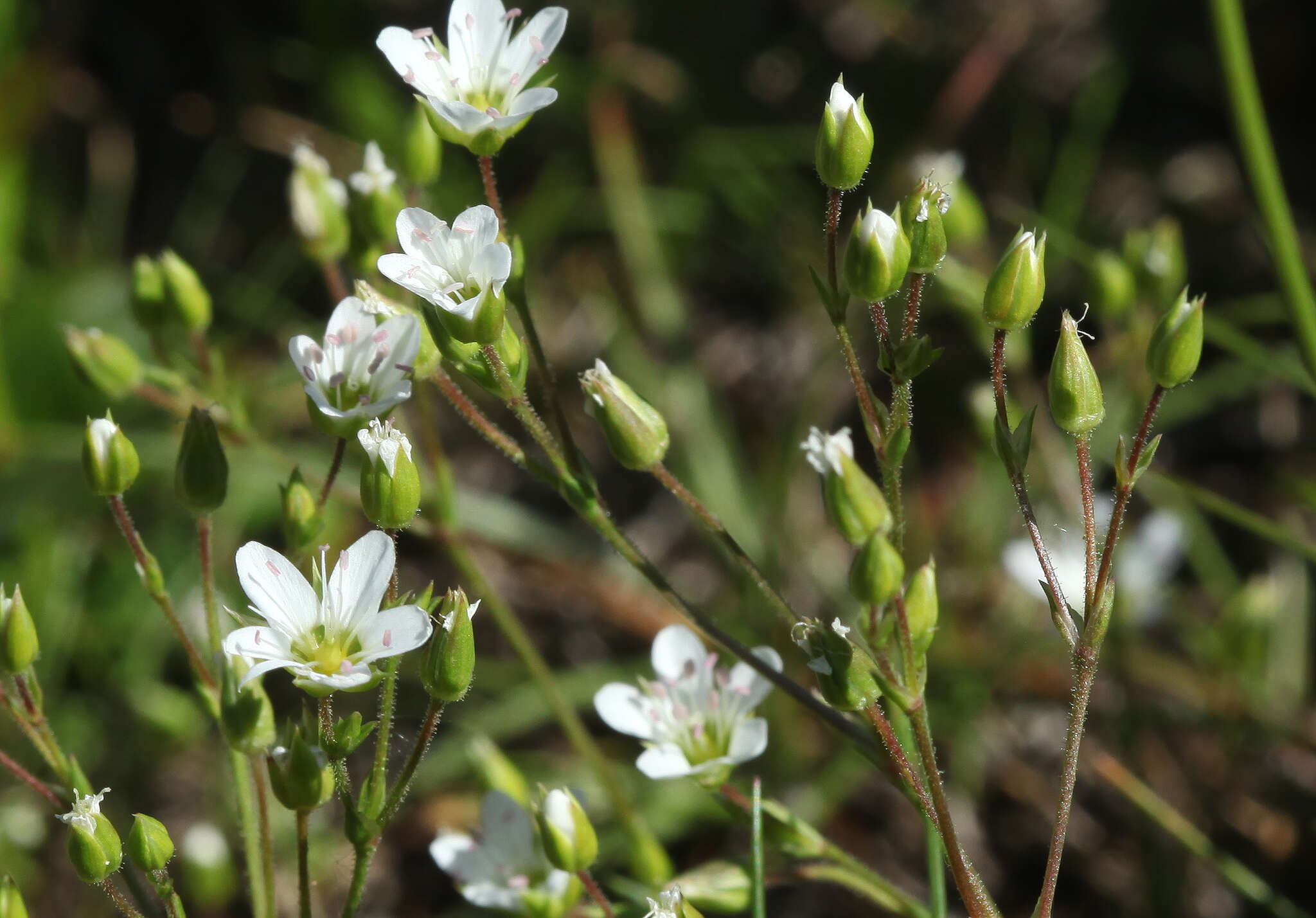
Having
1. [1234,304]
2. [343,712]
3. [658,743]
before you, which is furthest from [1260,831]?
[343,712]

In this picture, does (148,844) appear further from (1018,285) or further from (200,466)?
(1018,285)

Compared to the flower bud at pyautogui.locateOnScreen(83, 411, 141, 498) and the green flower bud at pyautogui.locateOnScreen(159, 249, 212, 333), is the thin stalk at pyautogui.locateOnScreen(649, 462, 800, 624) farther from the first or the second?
the green flower bud at pyautogui.locateOnScreen(159, 249, 212, 333)

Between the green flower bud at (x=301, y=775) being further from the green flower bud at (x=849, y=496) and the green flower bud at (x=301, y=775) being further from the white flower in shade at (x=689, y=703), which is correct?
the green flower bud at (x=849, y=496)

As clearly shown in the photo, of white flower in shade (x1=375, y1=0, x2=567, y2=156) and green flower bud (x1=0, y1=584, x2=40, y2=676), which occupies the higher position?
white flower in shade (x1=375, y1=0, x2=567, y2=156)

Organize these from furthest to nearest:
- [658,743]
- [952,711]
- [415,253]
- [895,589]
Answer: [952,711] < [658,743] < [415,253] < [895,589]

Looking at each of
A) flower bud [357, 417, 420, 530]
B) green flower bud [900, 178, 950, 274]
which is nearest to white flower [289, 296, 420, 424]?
flower bud [357, 417, 420, 530]

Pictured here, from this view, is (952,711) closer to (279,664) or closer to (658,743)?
(658,743)

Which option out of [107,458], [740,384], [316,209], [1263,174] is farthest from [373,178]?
[740,384]

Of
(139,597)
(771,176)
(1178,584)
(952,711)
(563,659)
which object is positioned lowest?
(139,597)
